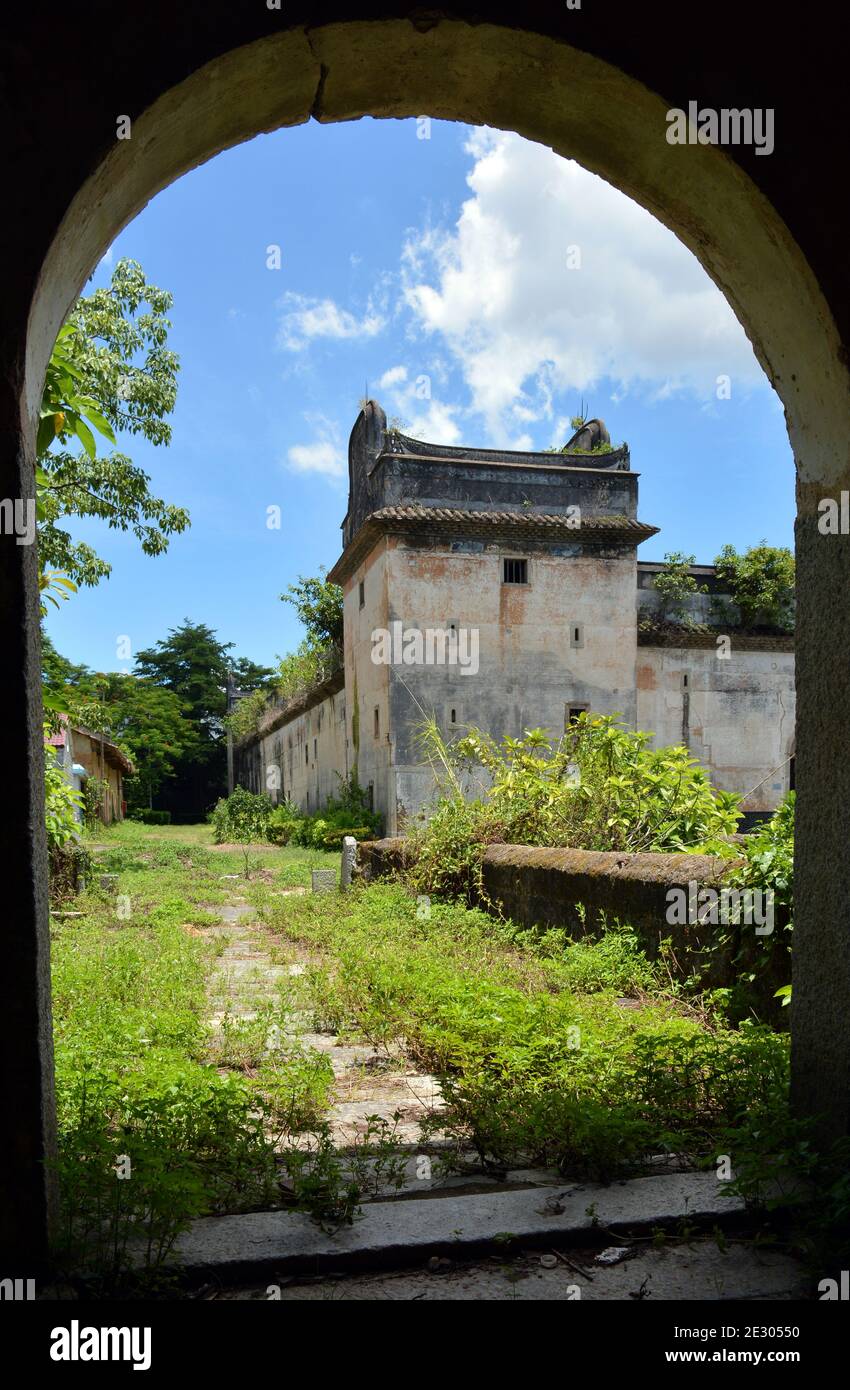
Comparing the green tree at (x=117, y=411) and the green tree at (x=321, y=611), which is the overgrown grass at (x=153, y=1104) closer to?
the green tree at (x=117, y=411)

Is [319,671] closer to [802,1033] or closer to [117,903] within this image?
[117,903]

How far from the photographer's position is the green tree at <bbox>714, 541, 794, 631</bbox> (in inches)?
826

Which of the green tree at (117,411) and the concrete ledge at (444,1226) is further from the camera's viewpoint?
the green tree at (117,411)

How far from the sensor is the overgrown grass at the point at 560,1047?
335 cm

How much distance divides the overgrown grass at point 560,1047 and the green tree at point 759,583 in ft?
51.2

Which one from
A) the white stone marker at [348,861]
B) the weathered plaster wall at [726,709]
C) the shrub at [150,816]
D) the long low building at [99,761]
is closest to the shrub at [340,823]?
the white stone marker at [348,861]

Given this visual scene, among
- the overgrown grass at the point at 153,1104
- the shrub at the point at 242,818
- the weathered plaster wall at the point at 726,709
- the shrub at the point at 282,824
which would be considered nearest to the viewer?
the overgrown grass at the point at 153,1104

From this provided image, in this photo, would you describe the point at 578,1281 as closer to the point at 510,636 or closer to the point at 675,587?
the point at 510,636

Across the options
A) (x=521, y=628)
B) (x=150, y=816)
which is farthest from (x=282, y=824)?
(x=150, y=816)

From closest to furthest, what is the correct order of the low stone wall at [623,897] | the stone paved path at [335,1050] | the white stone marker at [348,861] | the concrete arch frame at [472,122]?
the concrete arch frame at [472,122], the stone paved path at [335,1050], the low stone wall at [623,897], the white stone marker at [348,861]

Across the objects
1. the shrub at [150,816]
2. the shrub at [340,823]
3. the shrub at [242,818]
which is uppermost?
the shrub at [340,823]

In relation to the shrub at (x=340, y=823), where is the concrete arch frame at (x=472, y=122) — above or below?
above

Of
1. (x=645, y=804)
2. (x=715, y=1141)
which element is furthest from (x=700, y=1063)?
(x=645, y=804)

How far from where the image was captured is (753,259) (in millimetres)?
3191
